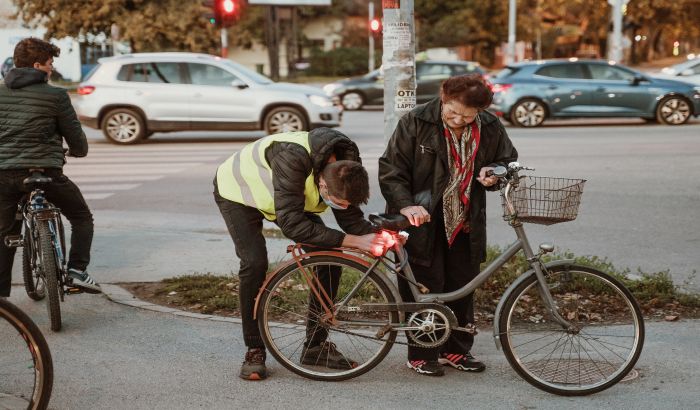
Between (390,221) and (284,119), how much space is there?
13127 millimetres

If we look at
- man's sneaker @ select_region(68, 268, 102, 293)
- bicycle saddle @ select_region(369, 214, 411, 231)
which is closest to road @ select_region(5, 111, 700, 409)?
man's sneaker @ select_region(68, 268, 102, 293)

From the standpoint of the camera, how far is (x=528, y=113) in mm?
20375

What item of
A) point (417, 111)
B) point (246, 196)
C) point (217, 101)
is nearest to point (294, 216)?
point (246, 196)

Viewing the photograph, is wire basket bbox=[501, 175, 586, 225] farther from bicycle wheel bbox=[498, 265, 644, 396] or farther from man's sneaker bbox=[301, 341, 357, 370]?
man's sneaker bbox=[301, 341, 357, 370]

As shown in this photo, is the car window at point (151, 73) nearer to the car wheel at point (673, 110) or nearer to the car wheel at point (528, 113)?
the car wheel at point (528, 113)

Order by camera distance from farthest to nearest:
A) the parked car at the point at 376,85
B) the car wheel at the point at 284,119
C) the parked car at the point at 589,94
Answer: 1. the parked car at the point at 376,85
2. the parked car at the point at 589,94
3. the car wheel at the point at 284,119

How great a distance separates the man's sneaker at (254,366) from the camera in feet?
15.5

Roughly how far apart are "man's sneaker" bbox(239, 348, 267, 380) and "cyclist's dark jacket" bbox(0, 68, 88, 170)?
1879mm

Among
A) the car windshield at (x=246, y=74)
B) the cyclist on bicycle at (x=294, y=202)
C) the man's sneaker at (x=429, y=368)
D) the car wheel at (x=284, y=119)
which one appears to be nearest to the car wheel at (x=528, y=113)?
the car wheel at (x=284, y=119)

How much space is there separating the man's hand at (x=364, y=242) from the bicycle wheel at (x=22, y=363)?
1.49 m

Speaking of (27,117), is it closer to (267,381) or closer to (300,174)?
(300,174)

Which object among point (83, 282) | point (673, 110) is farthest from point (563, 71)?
point (83, 282)

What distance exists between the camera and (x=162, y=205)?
10.8 meters

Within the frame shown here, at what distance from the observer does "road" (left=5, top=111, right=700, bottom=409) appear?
4.50 m
